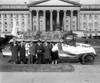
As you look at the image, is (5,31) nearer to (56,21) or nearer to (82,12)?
(56,21)

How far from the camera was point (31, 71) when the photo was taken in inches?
484

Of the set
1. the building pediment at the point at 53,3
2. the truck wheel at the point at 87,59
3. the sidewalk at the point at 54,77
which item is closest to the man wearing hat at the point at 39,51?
the truck wheel at the point at 87,59

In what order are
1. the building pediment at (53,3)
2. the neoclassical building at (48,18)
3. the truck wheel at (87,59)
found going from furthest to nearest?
the neoclassical building at (48,18) < the building pediment at (53,3) < the truck wheel at (87,59)

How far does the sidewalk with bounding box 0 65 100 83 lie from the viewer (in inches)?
404

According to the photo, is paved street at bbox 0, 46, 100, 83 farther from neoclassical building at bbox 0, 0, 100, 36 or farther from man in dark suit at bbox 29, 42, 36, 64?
neoclassical building at bbox 0, 0, 100, 36

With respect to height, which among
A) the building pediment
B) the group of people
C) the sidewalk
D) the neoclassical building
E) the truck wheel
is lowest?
the neoclassical building

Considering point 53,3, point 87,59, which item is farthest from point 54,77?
point 53,3

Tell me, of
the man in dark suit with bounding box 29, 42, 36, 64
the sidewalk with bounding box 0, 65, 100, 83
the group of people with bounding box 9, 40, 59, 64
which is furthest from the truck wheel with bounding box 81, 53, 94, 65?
A: the sidewalk with bounding box 0, 65, 100, 83

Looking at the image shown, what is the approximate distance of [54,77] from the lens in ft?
36.3

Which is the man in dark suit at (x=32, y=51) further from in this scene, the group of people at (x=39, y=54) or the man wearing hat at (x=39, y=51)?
the man wearing hat at (x=39, y=51)

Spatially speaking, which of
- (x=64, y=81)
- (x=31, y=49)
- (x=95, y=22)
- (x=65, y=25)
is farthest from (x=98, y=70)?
(x=95, y=22)

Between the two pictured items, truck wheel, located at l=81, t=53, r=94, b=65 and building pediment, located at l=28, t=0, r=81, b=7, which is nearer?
truck wheel, located at l=81, t=53, r=94, b=65

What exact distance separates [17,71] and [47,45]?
17.1 feet

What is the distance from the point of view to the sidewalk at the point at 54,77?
33.6 feet
